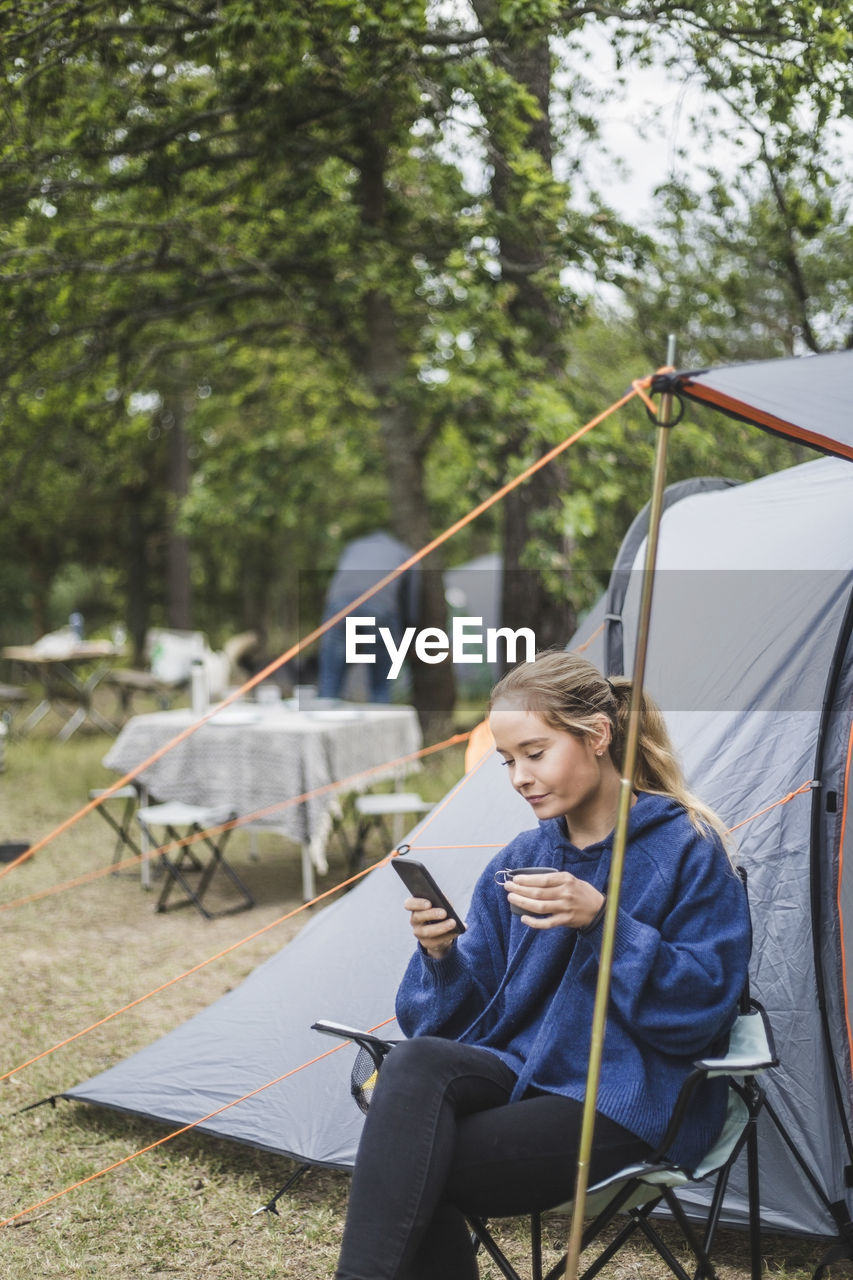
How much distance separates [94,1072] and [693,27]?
14.5 ft

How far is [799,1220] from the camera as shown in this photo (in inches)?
95.0

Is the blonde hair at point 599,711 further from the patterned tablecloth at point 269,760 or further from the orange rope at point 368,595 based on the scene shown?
the patterned tablecloth at point 269,760

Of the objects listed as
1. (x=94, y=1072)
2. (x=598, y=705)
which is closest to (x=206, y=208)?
(x=94, y=1072)

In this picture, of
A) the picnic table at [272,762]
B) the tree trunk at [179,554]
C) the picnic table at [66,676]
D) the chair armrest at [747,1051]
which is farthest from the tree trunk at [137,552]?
the chair armrest at [747,1051]

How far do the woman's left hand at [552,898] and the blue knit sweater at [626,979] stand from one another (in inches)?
4.1

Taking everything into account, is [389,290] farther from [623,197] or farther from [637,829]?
[637,829]

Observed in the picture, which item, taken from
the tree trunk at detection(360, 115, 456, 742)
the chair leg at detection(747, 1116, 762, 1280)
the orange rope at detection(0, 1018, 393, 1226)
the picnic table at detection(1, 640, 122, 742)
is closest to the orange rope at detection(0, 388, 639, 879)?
the orange rope at detection(0, 1018, 393, 1226)

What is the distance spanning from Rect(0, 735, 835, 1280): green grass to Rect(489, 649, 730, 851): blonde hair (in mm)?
1115

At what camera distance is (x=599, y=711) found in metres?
2.02

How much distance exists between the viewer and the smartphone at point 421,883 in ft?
6.22

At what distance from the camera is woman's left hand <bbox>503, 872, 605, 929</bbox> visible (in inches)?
69.3

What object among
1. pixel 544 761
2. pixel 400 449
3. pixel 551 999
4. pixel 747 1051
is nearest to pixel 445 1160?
pixel 551 999

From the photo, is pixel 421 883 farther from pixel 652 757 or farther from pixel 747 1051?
pixel 747 1051

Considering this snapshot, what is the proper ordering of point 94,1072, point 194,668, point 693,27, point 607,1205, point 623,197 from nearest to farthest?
point 607,1205 → point 94,1072 → point 693,27 → point 194,668 → point 623,197
